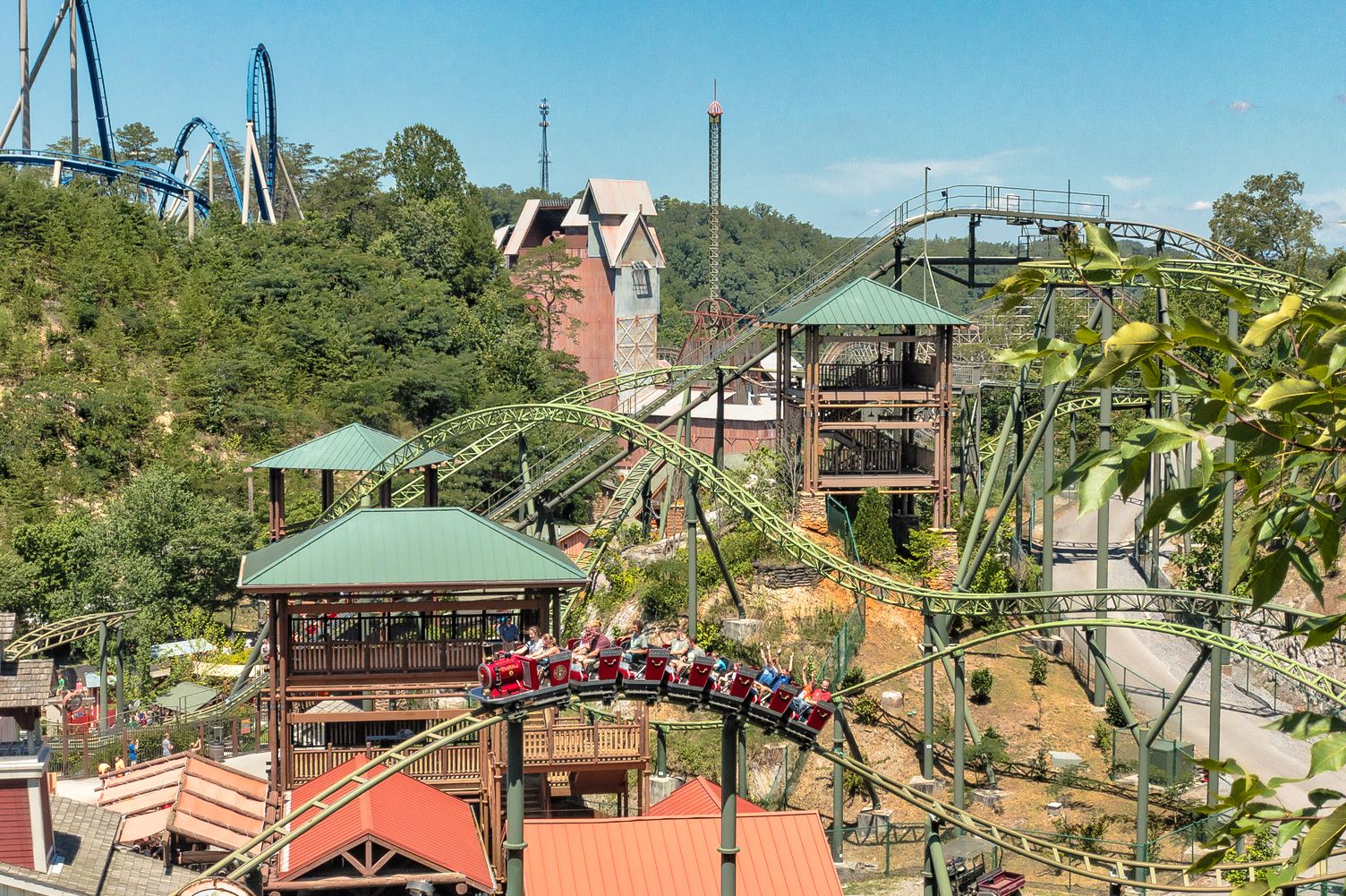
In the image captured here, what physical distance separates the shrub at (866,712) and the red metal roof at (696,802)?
7.28m

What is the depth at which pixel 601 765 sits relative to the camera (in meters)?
20.4

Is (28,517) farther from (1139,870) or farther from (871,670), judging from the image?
(1139,870)

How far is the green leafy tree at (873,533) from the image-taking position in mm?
31859

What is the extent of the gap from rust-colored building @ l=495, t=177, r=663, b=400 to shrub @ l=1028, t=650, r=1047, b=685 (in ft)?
138

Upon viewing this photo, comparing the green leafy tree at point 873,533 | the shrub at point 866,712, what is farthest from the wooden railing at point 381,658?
the green leafy tree at point 873,533

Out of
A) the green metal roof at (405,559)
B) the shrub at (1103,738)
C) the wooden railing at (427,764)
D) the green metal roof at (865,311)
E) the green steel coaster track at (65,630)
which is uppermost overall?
the green metal roof at (865,311)

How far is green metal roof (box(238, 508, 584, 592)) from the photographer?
19.6m

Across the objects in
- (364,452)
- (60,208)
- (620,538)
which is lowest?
(620,538)

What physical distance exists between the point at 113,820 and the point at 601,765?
668cm

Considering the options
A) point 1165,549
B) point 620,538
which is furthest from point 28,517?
point 1165,549

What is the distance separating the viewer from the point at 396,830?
56.3 ft

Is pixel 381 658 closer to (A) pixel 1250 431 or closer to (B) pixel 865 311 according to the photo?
(B) pixel 865 311

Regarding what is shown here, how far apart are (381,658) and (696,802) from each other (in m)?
4.92

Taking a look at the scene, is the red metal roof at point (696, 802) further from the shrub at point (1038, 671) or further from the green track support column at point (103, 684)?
the green track support column at point (103, 684)
